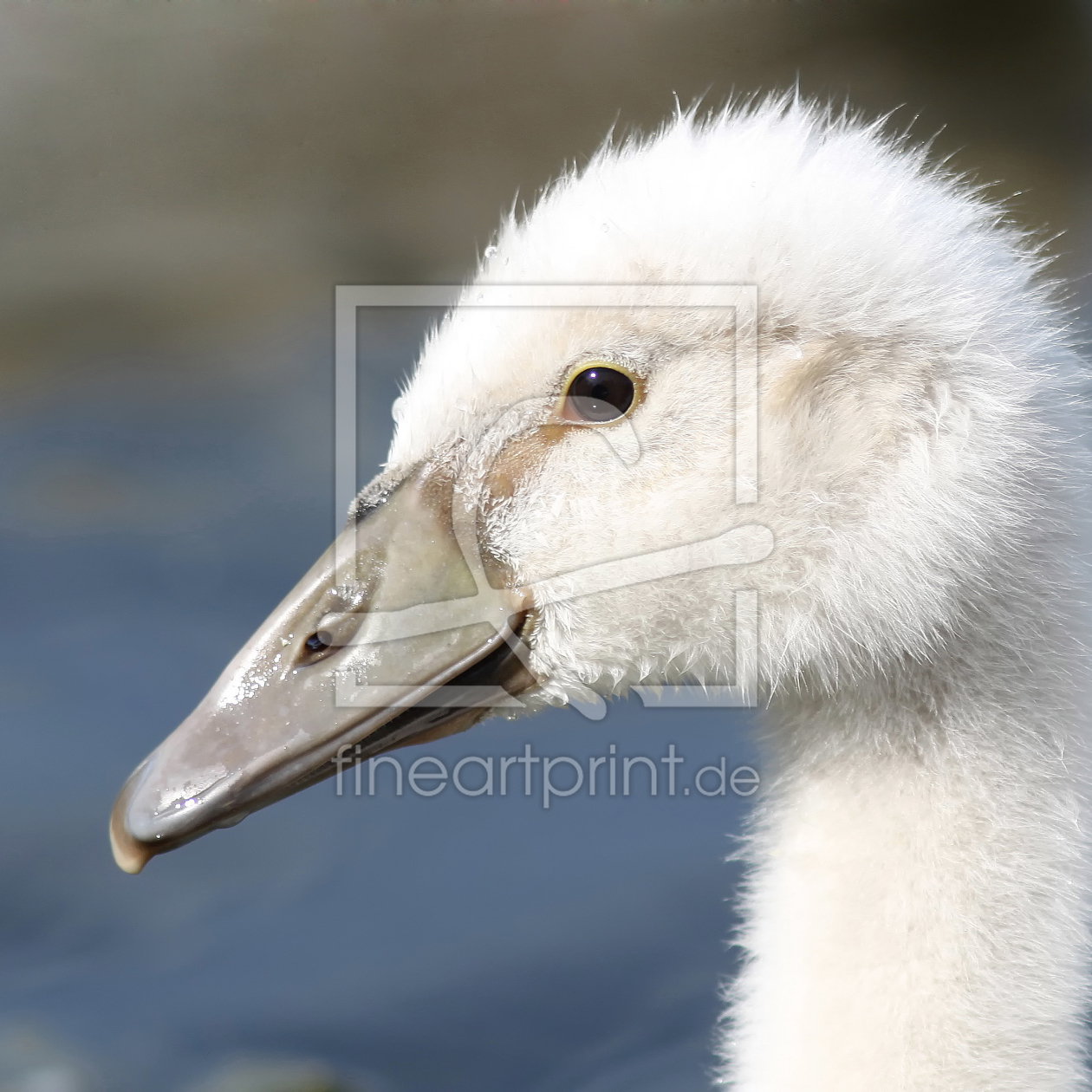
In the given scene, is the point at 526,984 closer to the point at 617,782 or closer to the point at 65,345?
the point at 617,782

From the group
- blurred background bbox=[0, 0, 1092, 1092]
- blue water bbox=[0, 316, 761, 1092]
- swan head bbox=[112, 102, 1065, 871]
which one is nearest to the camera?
swan head bbox=[112, 102, 1065, 871]

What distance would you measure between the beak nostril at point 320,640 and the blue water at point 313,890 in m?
1.85

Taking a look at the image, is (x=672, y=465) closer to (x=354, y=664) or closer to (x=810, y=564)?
(x=810, y=564)

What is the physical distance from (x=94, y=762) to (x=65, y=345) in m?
2.37

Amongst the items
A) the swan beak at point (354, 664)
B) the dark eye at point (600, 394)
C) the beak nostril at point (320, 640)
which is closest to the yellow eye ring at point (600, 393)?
the dark eye at point (600, 394)

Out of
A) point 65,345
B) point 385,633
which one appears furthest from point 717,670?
point 65,345

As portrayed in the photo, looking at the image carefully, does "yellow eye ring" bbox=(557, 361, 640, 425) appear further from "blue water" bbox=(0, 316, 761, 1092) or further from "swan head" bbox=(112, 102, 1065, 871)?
"blue water" bbox=(0, 316, 761, 1092)

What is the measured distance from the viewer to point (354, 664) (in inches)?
61.7

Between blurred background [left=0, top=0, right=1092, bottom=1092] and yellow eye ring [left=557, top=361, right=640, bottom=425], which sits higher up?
blurred background [left=0, top=0, right=1092, bottom=1092]

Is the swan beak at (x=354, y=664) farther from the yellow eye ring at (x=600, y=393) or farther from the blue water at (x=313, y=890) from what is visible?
the blue water at (x=313, y=890)

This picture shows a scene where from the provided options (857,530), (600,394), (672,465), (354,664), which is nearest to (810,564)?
(857,530)

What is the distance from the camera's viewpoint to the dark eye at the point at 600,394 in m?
1.53

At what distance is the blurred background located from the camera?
356cm

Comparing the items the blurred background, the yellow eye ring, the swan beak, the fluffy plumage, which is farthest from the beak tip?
the blurred background
